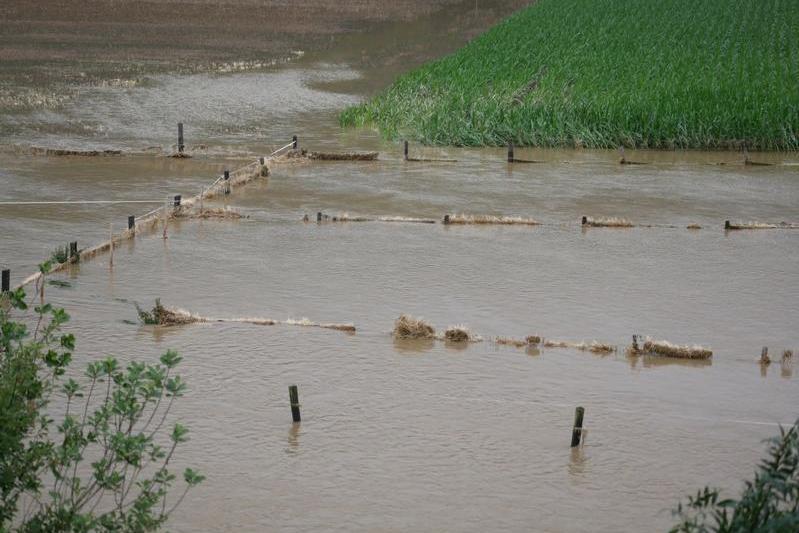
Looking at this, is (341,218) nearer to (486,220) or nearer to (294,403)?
(486,220)

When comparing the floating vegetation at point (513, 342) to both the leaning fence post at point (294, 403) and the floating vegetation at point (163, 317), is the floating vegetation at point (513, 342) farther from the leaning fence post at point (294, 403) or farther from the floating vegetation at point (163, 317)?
the floating vegetation at point (163, 317)

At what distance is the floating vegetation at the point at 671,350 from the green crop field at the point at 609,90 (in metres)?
10.1

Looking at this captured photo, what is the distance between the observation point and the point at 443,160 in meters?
18.6

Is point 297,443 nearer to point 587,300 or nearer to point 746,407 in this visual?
point 746,407

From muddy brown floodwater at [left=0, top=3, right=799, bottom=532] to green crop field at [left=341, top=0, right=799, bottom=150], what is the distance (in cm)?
59

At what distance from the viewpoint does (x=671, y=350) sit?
9.82m

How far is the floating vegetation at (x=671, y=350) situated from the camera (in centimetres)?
979

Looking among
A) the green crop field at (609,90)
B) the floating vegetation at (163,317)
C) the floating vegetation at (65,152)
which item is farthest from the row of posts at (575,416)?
the green crop field at (609,90)

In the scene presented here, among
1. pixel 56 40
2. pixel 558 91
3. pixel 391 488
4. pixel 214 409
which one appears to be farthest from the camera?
pixel 56 40

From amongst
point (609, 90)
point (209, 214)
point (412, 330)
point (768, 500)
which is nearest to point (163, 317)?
point (412, 330)

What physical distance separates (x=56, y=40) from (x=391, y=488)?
27.5 m

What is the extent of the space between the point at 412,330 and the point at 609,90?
12.8 m

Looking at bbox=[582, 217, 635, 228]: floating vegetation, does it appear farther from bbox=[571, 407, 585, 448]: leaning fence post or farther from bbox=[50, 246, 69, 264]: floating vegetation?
bbox=[571, 407, 585, 448]: leaning fence post

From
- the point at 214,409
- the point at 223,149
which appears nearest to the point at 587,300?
the point at 214,409
